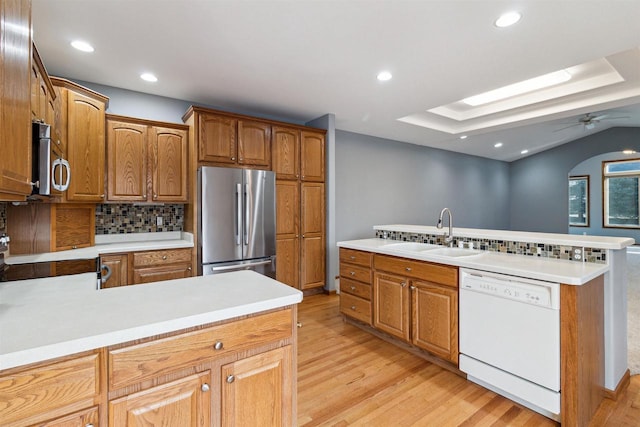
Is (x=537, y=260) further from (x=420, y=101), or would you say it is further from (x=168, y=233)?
(x=168, y=233)

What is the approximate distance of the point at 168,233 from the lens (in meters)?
3.79

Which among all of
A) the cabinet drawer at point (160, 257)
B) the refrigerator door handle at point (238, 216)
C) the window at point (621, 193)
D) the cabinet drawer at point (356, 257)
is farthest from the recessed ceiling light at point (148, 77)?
the window at point (621, 193)

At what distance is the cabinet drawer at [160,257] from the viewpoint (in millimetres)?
3084

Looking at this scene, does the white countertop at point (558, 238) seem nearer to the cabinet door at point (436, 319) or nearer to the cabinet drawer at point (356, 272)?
the cabinet door at point (436, 319)

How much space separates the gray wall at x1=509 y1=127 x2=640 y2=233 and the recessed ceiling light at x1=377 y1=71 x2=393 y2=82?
23.0ft

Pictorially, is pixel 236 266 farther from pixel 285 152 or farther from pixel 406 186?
pixel 406 186

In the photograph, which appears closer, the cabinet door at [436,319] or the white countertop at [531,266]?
the white countertop at [531,266]

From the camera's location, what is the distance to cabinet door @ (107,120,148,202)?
3195mm

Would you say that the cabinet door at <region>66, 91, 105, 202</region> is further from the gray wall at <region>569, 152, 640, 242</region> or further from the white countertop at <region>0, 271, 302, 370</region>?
the gray wall at <region>569, 152, 640, 242</region>

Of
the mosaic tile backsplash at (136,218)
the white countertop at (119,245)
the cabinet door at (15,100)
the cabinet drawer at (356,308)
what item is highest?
the cabinet door at (15,100)

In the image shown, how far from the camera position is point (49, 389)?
87cm

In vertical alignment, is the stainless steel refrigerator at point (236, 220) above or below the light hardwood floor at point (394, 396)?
above

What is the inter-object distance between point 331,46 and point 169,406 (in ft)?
8.56

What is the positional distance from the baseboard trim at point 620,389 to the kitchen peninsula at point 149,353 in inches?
85.4
